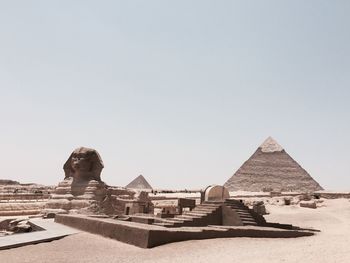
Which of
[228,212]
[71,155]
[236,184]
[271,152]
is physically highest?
[271,152]

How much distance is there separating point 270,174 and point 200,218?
3677 inches

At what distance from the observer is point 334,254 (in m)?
6.23

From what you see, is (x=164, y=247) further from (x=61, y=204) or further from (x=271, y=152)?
(x=271, y=152)

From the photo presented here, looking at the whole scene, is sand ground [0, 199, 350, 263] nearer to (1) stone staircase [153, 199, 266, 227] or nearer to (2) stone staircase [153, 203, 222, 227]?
(2) stone staircase [153, 203, 222, 227]

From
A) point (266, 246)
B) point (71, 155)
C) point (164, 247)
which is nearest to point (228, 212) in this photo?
point (266, 246)

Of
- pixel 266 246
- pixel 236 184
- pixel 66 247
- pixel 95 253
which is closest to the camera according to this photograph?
pixel 95 253

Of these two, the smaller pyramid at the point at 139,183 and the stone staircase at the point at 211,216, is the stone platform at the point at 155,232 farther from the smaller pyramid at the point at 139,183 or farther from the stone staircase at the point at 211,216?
the smaller pyramid at the point at 139,183

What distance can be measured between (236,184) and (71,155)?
84.4 m

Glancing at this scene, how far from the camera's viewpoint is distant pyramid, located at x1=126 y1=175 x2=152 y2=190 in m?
73.6

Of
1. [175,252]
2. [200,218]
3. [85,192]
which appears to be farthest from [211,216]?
[85,192]

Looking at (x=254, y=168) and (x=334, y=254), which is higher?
(x=254, y=168)

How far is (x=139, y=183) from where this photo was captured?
7462 cm

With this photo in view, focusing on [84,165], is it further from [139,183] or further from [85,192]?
[139,183]

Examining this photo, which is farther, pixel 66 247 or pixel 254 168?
pixel 254 168
